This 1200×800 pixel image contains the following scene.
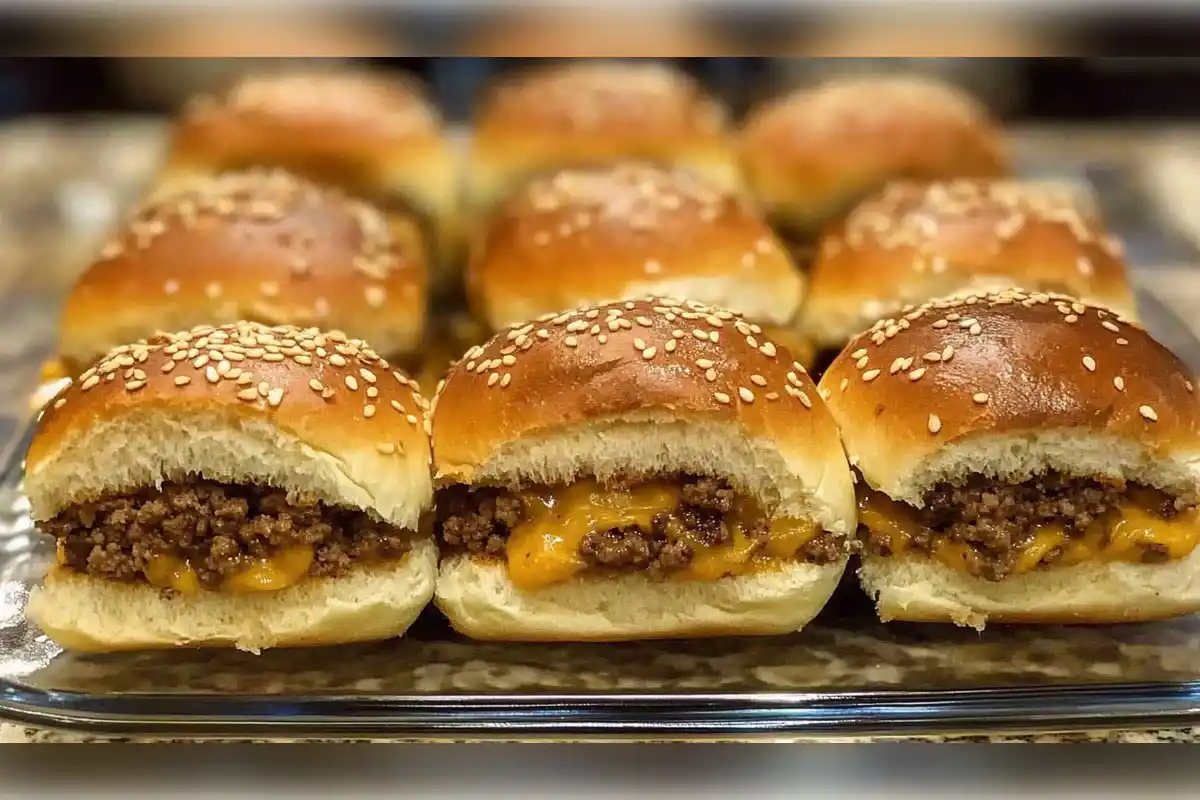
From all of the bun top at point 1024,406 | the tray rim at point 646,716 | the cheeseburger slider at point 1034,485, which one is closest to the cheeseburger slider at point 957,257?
the bun top at point 1024,406

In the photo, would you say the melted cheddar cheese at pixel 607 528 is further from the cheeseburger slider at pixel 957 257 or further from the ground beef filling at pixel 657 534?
the cheeseburger slider at pixel 957 257

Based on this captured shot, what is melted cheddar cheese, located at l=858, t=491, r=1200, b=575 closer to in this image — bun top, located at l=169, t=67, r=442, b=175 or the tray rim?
the tray rim

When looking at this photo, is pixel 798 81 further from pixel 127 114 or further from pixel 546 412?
pixel 127 114

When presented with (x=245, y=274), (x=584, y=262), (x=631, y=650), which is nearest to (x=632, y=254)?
(x=584, y=262)

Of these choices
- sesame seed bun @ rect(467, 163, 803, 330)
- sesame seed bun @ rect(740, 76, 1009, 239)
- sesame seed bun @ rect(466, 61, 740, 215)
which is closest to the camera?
sesame seed bun @ rect(467, 163, 803, 330)

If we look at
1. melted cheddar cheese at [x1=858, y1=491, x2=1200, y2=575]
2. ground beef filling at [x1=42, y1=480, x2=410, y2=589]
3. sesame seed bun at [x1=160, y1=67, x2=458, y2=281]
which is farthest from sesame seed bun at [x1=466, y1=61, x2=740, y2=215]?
ground beef filling at [x1=42, y1=480, x2=410, y2=589]

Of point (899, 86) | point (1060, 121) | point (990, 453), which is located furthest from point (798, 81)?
point (990, 453)
